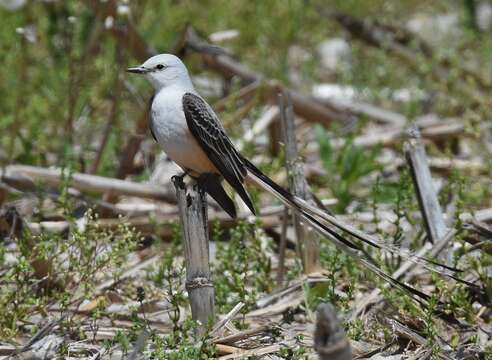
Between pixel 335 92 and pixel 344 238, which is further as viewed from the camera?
pixel 335 92

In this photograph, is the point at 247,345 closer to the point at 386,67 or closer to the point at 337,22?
the point at 386,67

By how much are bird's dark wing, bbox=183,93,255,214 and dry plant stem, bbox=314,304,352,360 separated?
1.53m

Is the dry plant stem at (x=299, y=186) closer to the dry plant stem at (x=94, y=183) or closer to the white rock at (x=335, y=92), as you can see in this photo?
the dry plant stem at (x=94, y=183)

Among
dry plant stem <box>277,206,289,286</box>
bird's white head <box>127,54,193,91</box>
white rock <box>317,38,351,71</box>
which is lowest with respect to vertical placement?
dry plant stem <box>277,206,289,286</box>

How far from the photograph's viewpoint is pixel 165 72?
4.18m

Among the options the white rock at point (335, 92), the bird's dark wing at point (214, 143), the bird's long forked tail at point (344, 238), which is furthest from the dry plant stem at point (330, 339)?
the white rock at point (335, 92)

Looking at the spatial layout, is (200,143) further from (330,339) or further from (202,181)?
(330,339)

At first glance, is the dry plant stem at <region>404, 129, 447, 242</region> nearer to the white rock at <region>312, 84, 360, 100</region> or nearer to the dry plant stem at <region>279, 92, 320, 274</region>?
the dry plant stem at <region>279, 92, 320, 274</region>

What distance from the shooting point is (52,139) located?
6.41 m

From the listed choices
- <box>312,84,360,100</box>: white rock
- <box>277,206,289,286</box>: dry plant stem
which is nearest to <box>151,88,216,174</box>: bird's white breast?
<box>277,206,289,286</box>: dry plant stem

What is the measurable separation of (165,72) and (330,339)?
85.0 inches

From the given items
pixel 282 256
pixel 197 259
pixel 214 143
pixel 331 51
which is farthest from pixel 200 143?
pixel 331 51

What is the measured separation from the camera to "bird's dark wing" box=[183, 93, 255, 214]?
391 cm

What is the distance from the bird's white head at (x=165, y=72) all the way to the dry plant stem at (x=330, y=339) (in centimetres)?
203
